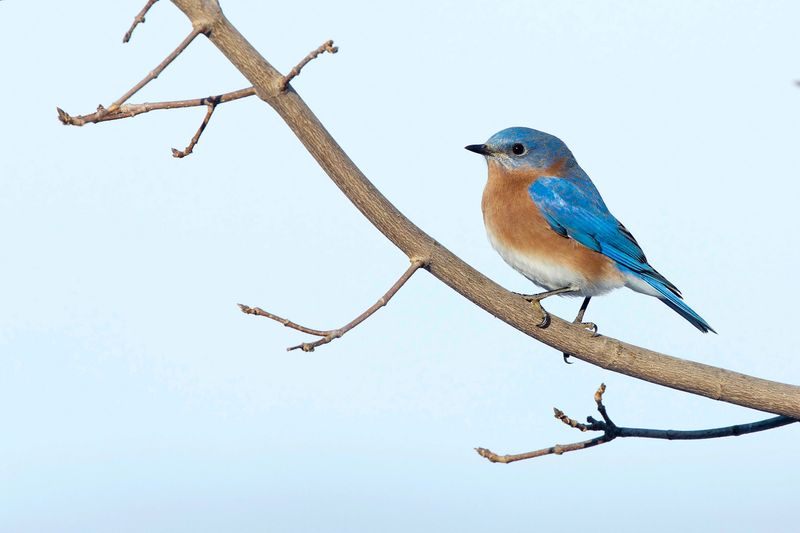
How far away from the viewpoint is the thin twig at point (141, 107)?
3.35 meters

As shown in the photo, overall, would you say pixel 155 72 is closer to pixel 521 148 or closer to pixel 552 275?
pixel 552 275

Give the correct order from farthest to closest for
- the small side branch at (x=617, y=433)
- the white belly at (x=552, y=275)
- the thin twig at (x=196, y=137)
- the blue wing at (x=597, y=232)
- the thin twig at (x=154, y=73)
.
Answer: the blue wing at (x=597, y=232) → the white belly at (x=552, y=275) → the small side branch at (x=617, y=433) → the thin twig at (x=196, y=137) → the thin twig at (x=154, y=73)

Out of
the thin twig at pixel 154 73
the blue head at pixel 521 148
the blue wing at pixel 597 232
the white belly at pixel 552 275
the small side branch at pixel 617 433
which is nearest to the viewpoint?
the thin twig at pixel 154 73

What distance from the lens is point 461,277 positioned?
3.94 metres

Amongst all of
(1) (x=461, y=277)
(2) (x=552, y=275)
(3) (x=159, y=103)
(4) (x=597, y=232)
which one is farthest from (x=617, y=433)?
(3) (x=159, y=103)

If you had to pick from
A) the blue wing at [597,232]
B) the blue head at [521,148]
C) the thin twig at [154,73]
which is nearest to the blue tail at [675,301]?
the blue wing at [597,232]

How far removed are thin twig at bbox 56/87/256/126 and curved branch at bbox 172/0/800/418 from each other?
106 mm

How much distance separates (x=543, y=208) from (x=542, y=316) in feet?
5.72

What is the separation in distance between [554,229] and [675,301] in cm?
89

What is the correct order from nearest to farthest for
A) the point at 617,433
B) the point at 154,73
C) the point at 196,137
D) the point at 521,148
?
the point at 154,73
the point at 196,137
the point at 617,433
the point at 521,148

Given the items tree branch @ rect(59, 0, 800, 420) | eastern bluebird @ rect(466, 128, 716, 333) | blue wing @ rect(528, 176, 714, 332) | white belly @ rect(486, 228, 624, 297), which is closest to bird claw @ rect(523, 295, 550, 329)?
tree branch @ rect(59, 0, 800, 420)

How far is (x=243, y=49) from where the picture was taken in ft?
11.7

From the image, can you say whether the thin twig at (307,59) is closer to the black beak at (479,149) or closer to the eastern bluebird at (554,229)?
the eastern bluebird at (554,229)

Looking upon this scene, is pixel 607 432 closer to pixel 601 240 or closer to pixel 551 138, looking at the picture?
pixel 601 240
